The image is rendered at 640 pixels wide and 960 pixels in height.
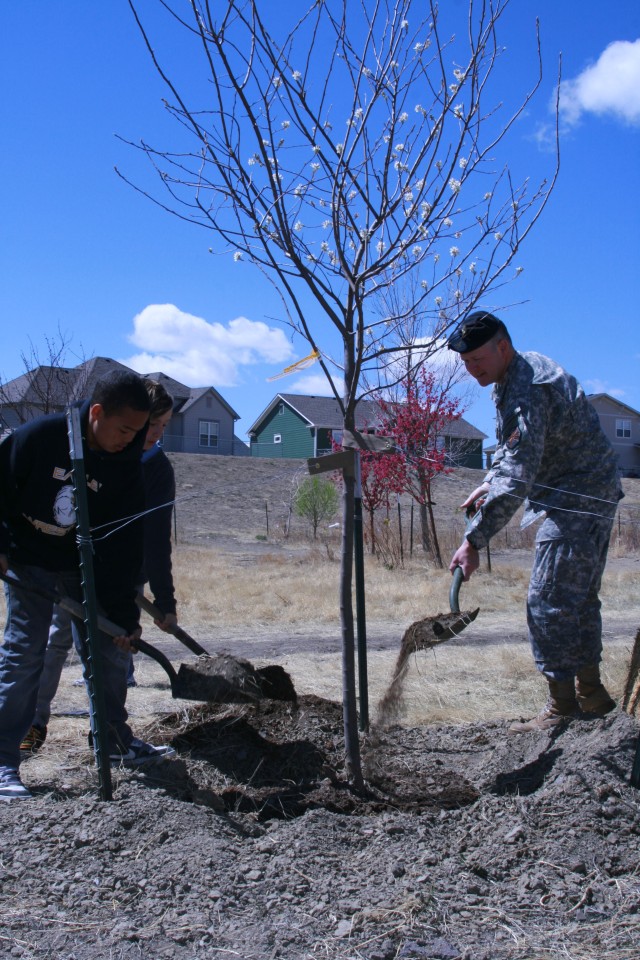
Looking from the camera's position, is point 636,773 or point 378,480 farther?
point 378,480

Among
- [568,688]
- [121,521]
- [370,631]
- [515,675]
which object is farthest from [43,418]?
[370,631]

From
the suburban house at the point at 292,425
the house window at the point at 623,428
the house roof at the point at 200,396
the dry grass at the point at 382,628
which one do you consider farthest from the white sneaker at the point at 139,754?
the house window at the point at 623,428

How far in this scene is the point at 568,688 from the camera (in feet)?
12.3

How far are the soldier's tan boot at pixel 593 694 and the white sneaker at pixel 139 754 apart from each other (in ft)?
6.15

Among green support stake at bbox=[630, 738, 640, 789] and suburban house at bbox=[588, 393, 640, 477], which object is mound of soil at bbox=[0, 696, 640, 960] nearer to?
green support stake at bbox=[630, 738, 640, 789]

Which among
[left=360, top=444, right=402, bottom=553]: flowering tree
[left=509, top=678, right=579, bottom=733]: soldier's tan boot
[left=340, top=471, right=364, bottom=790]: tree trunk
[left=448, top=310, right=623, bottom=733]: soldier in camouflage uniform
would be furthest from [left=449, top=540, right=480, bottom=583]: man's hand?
[left=360, top=444, right=402, bottom=553]: flowering tree

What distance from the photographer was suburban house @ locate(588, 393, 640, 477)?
4966cm

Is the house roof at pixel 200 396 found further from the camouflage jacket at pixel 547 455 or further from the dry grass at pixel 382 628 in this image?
the camouflage jacket at pixel 547 455

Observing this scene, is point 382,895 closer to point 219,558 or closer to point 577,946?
point 577,946

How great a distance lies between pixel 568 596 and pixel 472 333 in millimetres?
1215

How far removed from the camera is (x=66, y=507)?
138 inches

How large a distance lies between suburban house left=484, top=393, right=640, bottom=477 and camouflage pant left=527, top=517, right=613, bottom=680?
47.8m

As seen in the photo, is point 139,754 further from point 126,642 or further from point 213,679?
point 126,642

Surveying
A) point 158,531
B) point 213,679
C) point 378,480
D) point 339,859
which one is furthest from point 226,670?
point 378,480
